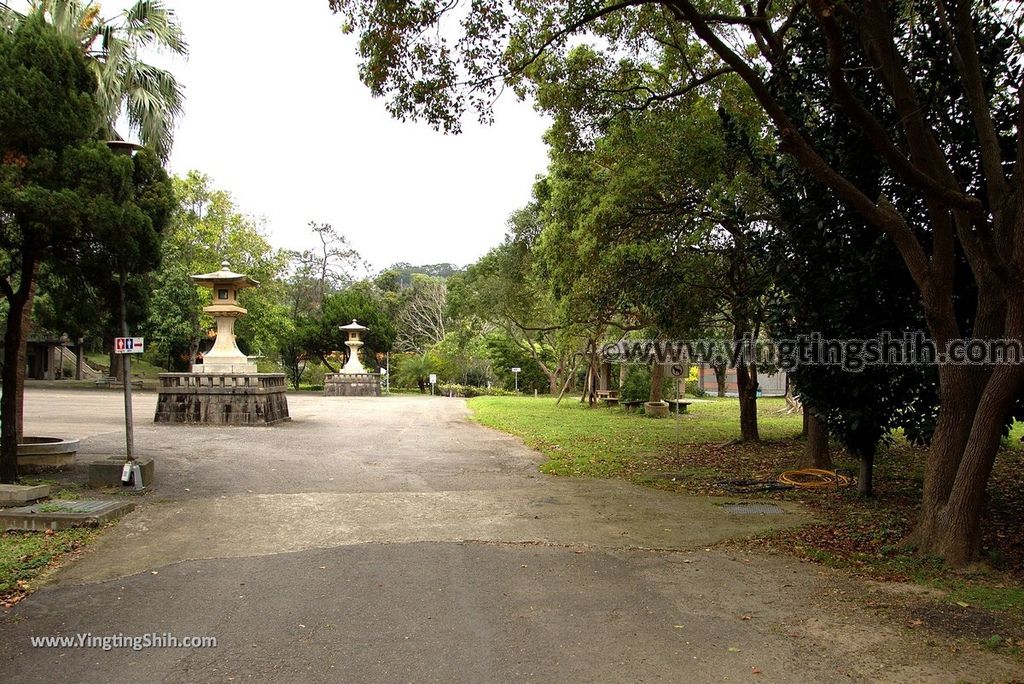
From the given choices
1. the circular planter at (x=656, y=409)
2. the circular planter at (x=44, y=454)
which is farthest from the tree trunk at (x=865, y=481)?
the circular planter at (x=656, y=409)

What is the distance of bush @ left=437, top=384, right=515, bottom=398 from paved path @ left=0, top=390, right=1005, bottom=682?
1186 inches

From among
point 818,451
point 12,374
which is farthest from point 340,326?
point 818,451

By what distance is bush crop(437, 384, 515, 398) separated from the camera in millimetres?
39688

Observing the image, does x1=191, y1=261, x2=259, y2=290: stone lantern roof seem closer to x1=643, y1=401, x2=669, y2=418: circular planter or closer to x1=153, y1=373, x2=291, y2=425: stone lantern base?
x1=153, y1=373, x2=291, y2=425: stone lantern base

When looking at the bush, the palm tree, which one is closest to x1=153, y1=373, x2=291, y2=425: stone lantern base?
the palm tree

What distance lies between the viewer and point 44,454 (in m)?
9.74

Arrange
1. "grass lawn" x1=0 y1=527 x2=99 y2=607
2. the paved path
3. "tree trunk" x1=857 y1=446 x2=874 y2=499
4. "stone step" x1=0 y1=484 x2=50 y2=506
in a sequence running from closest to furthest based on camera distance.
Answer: the paved path → "grass lawn" x1=0 y1=527 x2=99 y2=607 → "stone step" x1=0 y1=484 x2=50 y2=506 → "tree trunk" x1=857 y1=446 x2=874 y2=499

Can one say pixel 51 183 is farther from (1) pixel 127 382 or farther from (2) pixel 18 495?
(2) pixel 18 495

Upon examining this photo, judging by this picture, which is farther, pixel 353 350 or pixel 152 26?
pixel 353 350

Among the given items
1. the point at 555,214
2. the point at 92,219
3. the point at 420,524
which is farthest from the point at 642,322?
the point at 92,219

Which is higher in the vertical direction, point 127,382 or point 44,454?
point 127,382

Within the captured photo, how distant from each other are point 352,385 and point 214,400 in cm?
1814

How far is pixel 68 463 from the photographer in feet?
33.0

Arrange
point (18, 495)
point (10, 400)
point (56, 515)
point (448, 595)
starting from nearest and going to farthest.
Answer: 1. point (448, 595)
2. point (56, 515)
3. point (18, 495)
4. point (10, 400)
